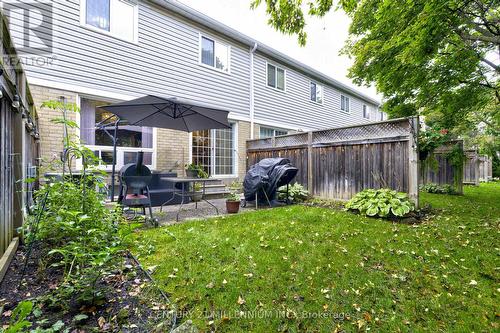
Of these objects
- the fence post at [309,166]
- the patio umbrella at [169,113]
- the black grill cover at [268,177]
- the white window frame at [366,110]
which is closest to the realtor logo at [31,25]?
the patio umbrella at [169,113]

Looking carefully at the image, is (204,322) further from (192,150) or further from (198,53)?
(198,53)

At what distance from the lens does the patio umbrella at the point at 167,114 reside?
4461 millimetres

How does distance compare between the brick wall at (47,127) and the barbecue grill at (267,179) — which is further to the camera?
the barbecue grill at (267,179)

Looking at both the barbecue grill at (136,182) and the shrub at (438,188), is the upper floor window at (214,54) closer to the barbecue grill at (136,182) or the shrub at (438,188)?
the barbecue grill at (136,182)

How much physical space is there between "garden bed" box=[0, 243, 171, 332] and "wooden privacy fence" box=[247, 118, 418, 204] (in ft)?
16.5

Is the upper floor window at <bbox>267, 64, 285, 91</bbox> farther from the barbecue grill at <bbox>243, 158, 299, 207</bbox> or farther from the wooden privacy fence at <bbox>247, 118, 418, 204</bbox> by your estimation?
the barbecue grill at <bbox>243, 158, 299, 207</bbox>

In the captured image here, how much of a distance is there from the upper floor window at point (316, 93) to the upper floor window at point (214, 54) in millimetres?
5597

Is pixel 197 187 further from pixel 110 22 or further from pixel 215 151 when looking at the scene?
pixel 110 22

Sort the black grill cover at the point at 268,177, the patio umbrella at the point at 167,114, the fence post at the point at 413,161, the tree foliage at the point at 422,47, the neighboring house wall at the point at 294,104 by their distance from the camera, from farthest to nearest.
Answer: the neighboring house wall at the point at 294,104 < the black grill cover at the point at 268,177 < the fence post at the point at 413,161 < the patio umbrella at the point at 167,114 < the tree foliage at the point at 422,47

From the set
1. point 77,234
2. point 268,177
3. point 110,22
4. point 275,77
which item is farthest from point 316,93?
point 77,234

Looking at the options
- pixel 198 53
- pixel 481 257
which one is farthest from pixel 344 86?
pixel 481 257

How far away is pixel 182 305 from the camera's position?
1972 mm

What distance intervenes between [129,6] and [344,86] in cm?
1163

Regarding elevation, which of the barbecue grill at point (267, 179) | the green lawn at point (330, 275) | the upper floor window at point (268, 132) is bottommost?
the green lawn at point (330, 275)
